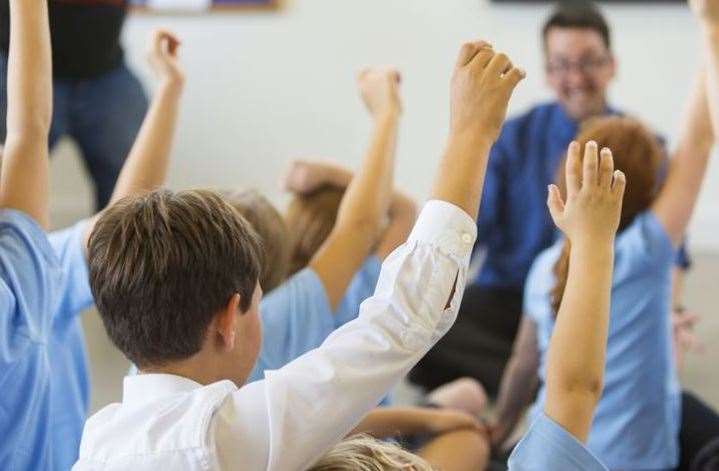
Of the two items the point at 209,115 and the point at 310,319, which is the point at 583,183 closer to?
the point at 310,319

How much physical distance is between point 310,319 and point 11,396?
0.40 m

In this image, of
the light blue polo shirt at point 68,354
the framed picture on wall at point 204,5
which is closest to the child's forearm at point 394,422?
the light blue polo shirt at point 68,354

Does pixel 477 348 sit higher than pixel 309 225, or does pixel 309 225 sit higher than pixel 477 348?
pixel 309 225

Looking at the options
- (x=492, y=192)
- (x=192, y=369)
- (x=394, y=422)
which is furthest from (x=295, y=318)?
(x=492, y=192)

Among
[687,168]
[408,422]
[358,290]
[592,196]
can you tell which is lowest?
[408,422]

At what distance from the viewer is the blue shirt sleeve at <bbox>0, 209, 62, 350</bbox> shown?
1178 millimetres

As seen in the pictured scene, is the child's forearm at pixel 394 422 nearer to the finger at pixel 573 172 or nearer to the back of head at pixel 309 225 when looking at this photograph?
the back of head at pixel 309 225

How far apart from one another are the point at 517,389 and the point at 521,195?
755 millimetres

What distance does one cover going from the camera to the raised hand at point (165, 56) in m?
1.60

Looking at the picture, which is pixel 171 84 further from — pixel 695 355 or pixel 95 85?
pixel 695 355

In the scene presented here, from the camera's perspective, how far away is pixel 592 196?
3.25 ft

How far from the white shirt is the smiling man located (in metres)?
1.80

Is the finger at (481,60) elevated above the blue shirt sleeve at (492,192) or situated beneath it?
elevated above

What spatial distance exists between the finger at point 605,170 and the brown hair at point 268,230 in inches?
23.2
